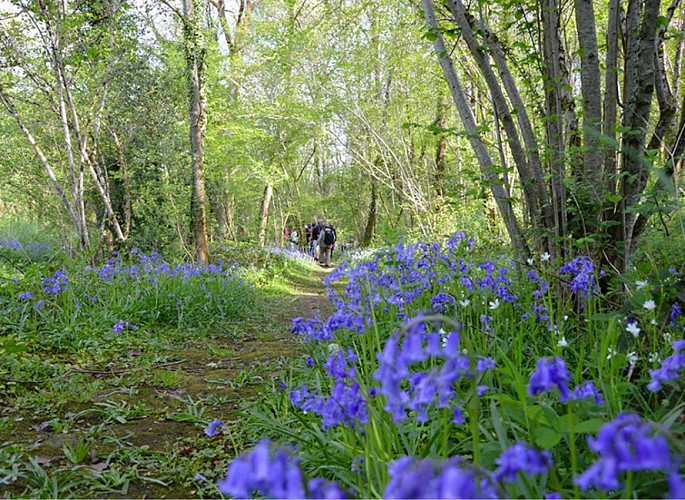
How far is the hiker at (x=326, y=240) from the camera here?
16.9 meters

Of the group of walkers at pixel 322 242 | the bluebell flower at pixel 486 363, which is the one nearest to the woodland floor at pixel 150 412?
the bluebell flower at pixel 486 363

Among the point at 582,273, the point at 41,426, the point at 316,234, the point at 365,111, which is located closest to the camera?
the point at 582,273

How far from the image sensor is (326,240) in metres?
17.2

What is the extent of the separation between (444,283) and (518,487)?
235 centimetres

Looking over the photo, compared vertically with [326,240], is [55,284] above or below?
above

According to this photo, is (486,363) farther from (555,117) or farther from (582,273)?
(555,117)

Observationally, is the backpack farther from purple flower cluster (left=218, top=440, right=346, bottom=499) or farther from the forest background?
purple flower cluster (left=218, top=440, right=346, bottom=499)

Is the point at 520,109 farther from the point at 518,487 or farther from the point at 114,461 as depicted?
the point at 114,461

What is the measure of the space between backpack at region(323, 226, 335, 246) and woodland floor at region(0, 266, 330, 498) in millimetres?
12224

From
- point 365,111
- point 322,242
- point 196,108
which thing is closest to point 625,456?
point 196,108

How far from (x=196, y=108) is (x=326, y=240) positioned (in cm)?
879

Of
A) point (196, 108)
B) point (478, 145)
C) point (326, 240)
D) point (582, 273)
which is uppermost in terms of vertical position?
point (196, 108)

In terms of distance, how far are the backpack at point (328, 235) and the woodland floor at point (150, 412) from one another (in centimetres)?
1222

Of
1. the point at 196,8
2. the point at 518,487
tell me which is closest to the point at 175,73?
the point at 196,8
